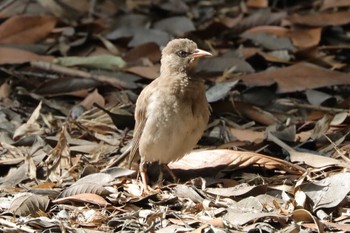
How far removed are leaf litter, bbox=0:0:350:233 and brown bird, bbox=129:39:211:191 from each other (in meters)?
0.23

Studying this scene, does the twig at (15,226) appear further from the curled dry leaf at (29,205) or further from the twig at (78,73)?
the twig at (78,73)

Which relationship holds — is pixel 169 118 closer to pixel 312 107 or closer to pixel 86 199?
pixel 86 199

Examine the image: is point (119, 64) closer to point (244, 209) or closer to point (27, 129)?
point (27, 129)

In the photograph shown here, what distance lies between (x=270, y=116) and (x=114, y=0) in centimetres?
363

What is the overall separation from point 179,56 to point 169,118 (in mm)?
701

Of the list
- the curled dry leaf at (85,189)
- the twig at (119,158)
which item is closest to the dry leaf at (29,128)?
the twig at (119,158)

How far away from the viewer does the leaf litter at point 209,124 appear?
5699 millimetres

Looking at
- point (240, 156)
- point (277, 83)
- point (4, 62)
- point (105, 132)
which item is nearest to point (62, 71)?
point (4, 62)

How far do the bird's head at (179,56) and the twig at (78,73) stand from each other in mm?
1323

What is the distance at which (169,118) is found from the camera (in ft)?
20.9

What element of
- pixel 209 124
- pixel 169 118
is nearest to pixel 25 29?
pixel 209 124

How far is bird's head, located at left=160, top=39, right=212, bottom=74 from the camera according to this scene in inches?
267

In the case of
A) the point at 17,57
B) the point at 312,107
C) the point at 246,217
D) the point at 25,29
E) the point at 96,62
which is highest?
the point at 25,29

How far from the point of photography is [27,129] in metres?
7.33
